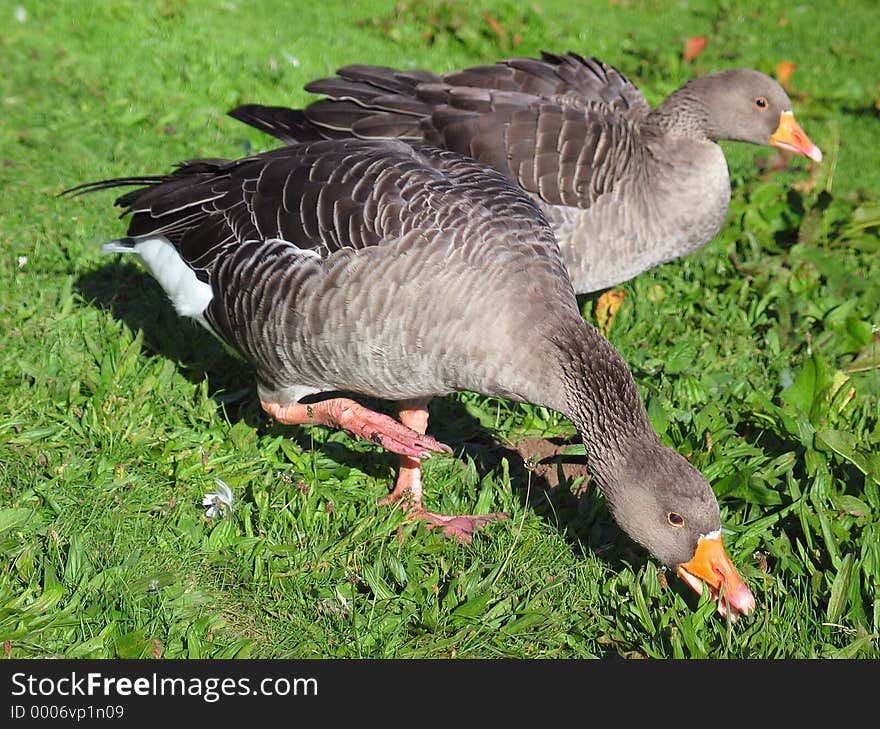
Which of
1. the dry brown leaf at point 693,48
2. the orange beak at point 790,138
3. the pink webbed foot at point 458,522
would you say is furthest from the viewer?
the dry brown leaf at point 693,48

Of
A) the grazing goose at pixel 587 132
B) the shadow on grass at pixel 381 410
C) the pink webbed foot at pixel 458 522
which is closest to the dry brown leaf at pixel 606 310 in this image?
the grazing goose at pixel 587 132

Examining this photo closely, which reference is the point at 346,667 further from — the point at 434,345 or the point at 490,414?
the point at 490,414

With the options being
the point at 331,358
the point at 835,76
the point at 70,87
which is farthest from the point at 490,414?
the point at 835,76

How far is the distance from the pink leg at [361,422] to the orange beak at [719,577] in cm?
100

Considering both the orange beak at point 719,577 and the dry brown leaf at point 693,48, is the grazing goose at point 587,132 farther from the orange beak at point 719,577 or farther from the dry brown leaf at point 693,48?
the dry brown leaf at point 693,48

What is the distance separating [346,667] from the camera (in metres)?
3.50

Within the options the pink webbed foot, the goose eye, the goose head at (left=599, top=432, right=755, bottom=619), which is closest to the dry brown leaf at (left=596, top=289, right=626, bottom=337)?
the pink webbed foot

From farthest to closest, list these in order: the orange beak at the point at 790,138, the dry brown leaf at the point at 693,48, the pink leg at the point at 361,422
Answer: the dry brown leaf at the point at 693,48
the orange beak at the point at 790,138
the pink leg at the point at 361,422

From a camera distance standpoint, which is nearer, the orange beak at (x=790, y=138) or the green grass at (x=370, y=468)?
the green grass at (x=370, y=468)

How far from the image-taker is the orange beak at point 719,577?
144 inches

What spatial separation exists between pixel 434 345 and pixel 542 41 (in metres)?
6.61

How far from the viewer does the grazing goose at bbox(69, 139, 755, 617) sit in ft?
12.5

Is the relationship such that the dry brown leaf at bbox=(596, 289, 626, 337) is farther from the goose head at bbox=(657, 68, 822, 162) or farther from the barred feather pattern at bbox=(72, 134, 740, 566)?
the barred feather pattern at bbox=(72, 134, 740, 566)

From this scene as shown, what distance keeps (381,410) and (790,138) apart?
2.97m
